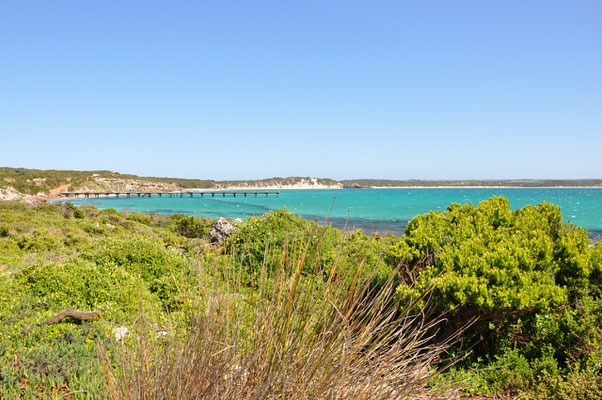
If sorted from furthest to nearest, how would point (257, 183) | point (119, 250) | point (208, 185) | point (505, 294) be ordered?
point (257, 183) < point (208, 185) < point (119, 250) < point (505, 294)

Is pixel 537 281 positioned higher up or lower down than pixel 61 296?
higher up

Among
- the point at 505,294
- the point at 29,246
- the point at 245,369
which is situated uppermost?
the point at 245,369

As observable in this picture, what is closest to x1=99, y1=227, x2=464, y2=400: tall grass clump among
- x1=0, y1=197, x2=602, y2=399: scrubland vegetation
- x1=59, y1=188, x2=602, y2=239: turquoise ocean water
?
x1=0, y1=197, x2=602, y2=399: scrubland vegetation

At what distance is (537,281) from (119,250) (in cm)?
Answer: 860

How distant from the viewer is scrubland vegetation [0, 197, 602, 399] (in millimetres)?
2348

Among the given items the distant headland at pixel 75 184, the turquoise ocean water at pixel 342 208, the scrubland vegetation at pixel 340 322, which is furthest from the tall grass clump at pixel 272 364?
the distant headland at pixel 75 184

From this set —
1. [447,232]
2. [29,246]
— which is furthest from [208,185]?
[447,232]

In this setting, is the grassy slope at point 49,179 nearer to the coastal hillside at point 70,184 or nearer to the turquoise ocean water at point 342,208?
the coastal hillside at point 70,184

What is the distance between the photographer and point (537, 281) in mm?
5227

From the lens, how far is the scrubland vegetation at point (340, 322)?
2.35 metres

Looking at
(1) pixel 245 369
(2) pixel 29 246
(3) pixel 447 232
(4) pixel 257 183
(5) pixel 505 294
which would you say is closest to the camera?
(1) pixel 245 369

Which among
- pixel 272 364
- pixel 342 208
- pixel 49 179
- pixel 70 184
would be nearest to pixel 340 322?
pixel 272 364

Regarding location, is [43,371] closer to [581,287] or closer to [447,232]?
[447,232]

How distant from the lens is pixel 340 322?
8.70ft
